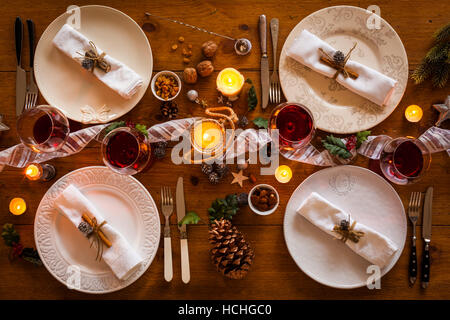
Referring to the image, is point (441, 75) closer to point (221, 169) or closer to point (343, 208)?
point (343, 208)

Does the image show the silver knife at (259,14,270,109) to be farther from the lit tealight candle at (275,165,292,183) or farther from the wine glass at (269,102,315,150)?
the lit tealight candle at (275,165,292,183)

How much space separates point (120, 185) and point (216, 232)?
39 cm

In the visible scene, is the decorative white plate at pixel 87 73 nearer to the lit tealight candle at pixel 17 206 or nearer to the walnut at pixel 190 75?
the walnut at pixel 190 75

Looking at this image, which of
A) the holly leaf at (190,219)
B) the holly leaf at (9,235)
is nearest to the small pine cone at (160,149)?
the holly leaf at (190,219)

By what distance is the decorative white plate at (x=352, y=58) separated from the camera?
3.55ft

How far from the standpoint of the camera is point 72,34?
1.08m

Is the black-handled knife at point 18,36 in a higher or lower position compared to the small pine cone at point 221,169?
higher

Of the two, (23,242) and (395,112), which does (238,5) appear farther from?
(23,242)

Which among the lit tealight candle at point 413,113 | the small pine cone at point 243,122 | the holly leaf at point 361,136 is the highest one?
the lit tealight candle at point 413,113

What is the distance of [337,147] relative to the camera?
41.7 inches

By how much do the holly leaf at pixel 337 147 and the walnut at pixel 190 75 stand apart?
533mm

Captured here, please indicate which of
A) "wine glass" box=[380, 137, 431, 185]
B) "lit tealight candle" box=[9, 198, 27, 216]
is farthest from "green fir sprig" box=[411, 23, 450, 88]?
"lit tealight candle" box=[9, 198, 27, 216]

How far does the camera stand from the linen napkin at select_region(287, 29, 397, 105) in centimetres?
106

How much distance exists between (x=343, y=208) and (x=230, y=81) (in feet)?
2.04
